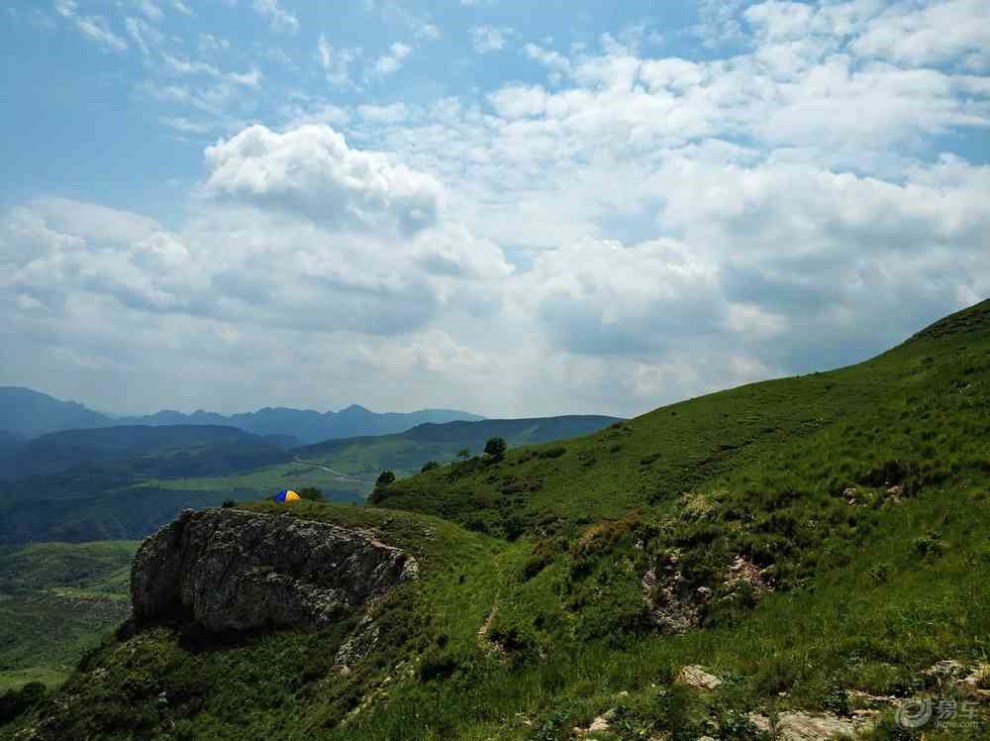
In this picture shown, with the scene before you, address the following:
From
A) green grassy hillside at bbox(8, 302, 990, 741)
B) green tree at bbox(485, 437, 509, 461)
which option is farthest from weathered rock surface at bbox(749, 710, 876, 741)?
green tree at bbox(485, 437, 509, 461)

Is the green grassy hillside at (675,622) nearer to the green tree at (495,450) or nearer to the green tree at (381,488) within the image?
the green tree at (381,488)

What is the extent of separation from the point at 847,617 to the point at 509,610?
17.5 meters

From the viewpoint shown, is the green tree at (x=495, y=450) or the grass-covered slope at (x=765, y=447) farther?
the green tree at (x=495, y=450)

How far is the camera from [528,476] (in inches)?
3086

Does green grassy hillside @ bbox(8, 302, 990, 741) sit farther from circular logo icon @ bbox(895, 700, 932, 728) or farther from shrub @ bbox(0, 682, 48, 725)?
shrub @ bbox(0, 682, 48, 725)

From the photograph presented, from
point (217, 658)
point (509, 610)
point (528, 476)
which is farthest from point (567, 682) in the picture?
point (528, 476)

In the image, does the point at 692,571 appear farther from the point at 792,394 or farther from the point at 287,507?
the point at 792,394

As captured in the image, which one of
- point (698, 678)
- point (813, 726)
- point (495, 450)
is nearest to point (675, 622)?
point (698, 678)

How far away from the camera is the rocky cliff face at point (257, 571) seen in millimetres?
50406

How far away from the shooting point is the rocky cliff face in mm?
50406

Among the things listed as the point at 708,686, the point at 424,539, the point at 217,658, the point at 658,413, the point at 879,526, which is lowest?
the point at 217,658

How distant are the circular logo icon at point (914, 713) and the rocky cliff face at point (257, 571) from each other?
39.2 meters

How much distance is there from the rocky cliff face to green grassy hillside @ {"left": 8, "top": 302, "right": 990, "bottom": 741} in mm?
2993

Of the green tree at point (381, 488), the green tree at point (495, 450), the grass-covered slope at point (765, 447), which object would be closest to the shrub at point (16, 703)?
the green tree at point (381, 488)
